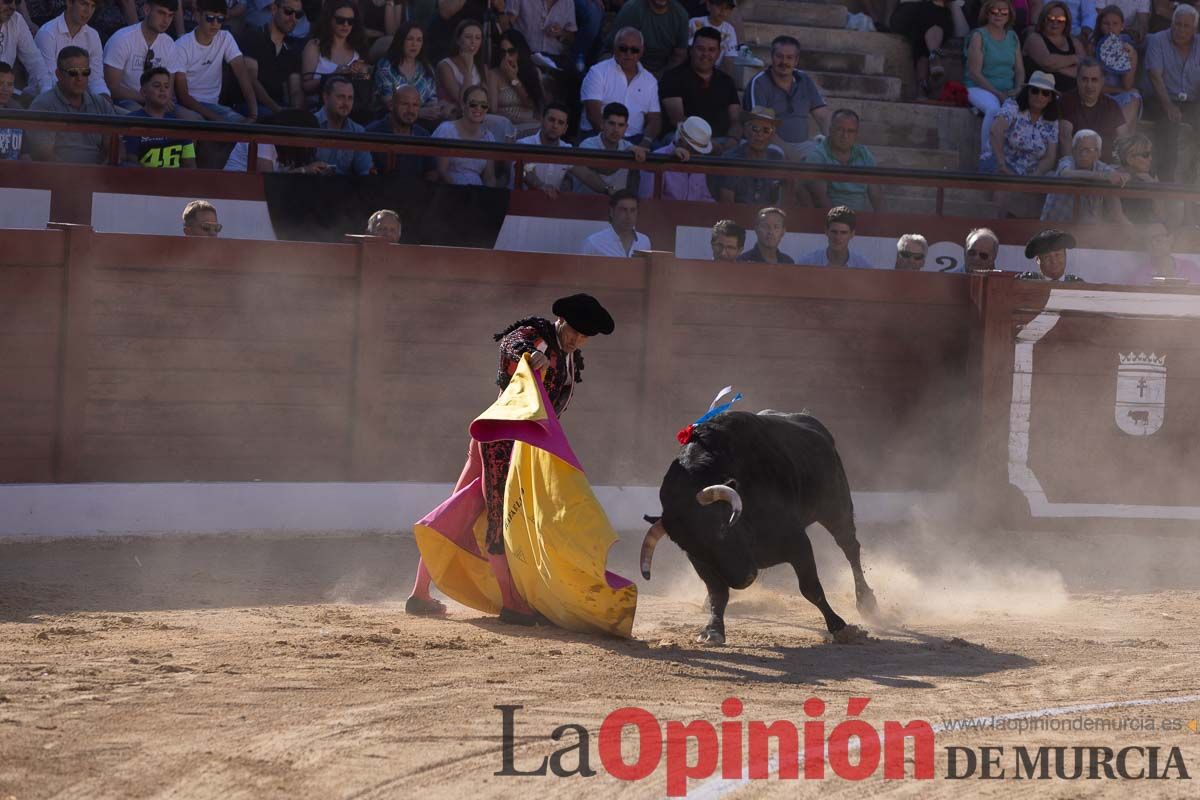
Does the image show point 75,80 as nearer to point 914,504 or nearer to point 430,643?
point 430,643

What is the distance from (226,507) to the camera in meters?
7.37

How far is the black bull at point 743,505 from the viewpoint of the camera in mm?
5219

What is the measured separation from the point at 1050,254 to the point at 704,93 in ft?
7.65

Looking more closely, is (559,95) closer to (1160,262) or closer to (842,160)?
(842,160)

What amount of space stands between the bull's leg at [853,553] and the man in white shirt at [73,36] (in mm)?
4559

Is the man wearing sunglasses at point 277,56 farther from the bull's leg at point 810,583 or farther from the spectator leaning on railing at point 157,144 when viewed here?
the bull's leg at point 810,583

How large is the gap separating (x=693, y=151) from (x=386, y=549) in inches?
120

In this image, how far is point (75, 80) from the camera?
779 cm

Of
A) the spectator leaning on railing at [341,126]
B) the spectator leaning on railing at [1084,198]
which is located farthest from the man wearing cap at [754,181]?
the spectator leaning on railing at [341,126]

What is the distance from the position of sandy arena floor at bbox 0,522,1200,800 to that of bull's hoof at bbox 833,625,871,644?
10 centimetres

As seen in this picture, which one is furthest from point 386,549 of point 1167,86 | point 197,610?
point 1167,86

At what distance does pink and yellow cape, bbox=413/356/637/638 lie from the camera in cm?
530

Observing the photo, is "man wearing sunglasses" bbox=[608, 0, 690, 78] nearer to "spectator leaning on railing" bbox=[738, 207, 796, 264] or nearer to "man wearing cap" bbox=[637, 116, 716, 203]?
"man wearing cap" bbox=[637, 116, 716, 203]

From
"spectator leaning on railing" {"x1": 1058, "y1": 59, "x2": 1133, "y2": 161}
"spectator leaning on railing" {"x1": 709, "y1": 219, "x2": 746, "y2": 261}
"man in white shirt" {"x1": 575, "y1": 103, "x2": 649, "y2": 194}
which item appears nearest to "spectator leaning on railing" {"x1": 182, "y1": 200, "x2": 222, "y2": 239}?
"man in white shirt" {"x1": 575, "y1": 103, "x2": 649, "y2": 194}
